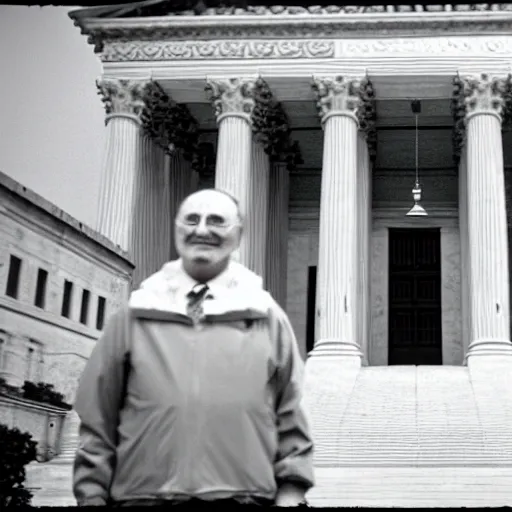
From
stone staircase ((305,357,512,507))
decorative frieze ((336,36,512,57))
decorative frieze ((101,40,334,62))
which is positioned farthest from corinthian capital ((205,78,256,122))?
stone staircase ((305,357,512,507))

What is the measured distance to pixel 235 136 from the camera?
3472 cm

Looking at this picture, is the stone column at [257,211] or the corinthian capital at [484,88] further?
the stone column at [257,211]

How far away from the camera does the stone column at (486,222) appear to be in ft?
105

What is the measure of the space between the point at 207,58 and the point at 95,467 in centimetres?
3200

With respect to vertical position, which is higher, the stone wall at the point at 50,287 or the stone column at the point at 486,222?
the stone column at the point at 486,222

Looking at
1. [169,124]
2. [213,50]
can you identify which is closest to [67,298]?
[213,50]

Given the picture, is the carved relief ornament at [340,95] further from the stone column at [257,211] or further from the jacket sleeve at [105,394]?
the jacket sleeve at [105,394]

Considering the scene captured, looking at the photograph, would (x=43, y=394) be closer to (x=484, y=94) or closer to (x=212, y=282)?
(x=212, y=282)

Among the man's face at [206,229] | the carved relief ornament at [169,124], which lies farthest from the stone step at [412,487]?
the carved relief ornament at [169,124]

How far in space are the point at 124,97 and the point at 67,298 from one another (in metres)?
26.1

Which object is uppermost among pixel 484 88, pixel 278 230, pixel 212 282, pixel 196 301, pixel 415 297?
pixel 484 88

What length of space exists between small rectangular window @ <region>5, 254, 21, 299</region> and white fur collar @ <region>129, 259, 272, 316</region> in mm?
4106

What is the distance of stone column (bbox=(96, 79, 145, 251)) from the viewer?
110 feet

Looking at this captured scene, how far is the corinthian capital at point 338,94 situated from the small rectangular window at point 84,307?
24899 millimetres
